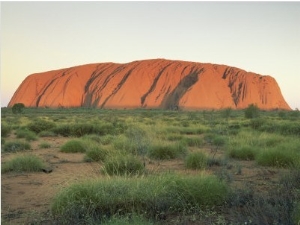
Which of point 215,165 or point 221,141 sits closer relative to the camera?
point 215,165

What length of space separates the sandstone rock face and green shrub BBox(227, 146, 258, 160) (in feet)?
242

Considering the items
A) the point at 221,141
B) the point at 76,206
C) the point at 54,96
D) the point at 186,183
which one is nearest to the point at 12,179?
the point at 76,206

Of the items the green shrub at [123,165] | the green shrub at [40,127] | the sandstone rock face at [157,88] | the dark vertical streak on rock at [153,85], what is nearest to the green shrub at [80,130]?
the green shrub at [40,127]

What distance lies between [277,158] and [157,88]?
82055 mm

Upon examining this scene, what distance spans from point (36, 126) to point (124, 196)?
618 inches

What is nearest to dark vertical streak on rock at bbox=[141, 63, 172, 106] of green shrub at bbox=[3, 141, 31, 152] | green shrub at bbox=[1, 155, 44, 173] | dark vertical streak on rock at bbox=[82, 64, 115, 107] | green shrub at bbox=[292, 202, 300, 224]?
dark vertical streak on rock at bbox=[82, 64, 115, 107]

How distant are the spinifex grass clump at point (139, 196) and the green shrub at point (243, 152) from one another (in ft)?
15.1

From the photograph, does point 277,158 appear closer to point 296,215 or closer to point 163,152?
point 163,152

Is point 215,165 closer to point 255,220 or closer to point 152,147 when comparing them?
point 152,147

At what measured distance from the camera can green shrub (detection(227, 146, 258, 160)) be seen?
32.2 feet

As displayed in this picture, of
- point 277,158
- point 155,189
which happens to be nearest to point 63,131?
point 277,158

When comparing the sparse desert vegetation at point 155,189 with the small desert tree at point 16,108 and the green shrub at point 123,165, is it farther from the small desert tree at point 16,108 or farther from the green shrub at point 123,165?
the small desert tree at point 16,108

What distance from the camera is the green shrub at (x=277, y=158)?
820cm

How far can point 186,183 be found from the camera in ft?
17.2
